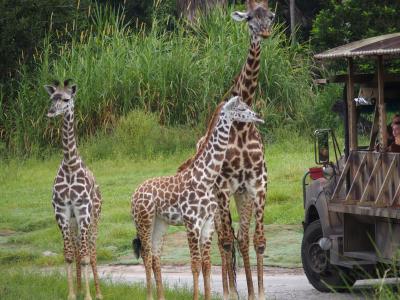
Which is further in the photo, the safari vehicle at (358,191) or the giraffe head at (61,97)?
the giraffe head at (61,97)

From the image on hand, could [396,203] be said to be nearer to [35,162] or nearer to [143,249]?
[143,249]

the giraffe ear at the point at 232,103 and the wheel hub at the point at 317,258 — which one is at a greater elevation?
the giraffe ear at the point at 232,103

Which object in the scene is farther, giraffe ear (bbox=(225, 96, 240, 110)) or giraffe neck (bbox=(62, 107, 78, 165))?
giraffe neck (bbox=(62, 107, 78, 165))

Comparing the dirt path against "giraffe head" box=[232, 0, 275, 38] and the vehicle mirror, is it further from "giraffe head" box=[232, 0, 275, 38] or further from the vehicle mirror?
"giraffe head" box=[232, 0, 275, 38]

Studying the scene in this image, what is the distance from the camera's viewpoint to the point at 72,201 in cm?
1259

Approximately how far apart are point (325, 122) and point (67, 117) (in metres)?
13.4

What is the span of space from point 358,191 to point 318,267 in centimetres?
143

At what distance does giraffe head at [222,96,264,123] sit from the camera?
1224 centimetres

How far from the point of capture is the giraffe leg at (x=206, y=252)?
11586 mm

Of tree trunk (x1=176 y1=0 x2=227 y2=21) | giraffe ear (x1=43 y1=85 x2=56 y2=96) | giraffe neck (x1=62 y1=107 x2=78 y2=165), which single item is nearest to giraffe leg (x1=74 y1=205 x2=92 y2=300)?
giraffe neck (x1=62 y1=107 x2=78 y2=165)

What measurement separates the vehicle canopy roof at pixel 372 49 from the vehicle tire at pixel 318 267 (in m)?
2.11

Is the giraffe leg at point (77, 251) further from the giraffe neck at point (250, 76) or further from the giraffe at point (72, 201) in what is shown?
the giraffe neck at point (250, 76)

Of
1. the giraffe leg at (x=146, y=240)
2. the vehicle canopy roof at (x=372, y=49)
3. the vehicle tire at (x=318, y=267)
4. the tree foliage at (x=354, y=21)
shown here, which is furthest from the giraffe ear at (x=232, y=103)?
the tree foliage at (x=354, y=21)

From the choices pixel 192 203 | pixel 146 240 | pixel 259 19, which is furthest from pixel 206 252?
pixel 259 19
